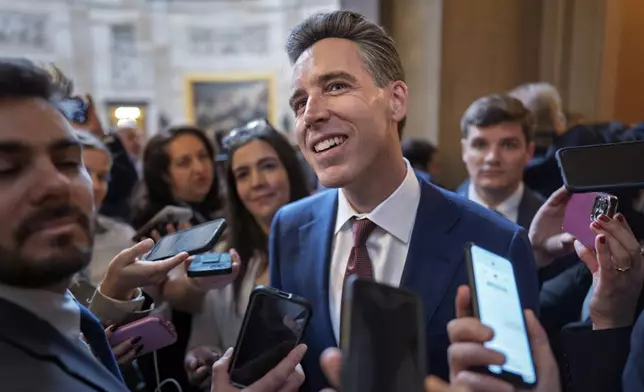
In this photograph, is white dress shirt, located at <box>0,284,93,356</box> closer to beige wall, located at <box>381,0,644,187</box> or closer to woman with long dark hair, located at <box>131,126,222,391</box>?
woman with long dark hair, located at <box>131,126,222,391</box>

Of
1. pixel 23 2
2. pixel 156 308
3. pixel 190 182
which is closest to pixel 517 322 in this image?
pixel 156 308

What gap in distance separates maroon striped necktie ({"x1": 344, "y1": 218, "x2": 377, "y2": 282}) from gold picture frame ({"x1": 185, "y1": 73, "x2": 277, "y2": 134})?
676 cm

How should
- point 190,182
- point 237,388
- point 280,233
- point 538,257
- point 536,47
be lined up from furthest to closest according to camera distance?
point 536,47 → point 190,182 → point 538,257 → point 280,233 → point 237,388

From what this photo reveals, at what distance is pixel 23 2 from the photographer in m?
6.77

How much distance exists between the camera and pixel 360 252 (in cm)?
112

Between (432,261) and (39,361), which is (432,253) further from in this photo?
(39,361)

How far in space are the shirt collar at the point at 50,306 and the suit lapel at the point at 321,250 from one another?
18.5 inches

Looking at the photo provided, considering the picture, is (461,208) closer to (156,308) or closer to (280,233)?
(280,233)

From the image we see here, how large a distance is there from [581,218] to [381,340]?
702 mm

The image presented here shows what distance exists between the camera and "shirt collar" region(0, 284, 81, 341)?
724 mm

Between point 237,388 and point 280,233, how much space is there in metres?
0.45

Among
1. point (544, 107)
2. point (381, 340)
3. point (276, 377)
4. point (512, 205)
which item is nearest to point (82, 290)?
point (276, 377)

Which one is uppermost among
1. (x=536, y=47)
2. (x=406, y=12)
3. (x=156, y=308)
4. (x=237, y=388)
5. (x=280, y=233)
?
(x=406, y=12)

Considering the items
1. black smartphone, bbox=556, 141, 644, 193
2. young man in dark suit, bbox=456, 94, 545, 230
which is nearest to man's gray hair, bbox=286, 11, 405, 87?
black smartphone, bbox=556, 141, 644, 193
